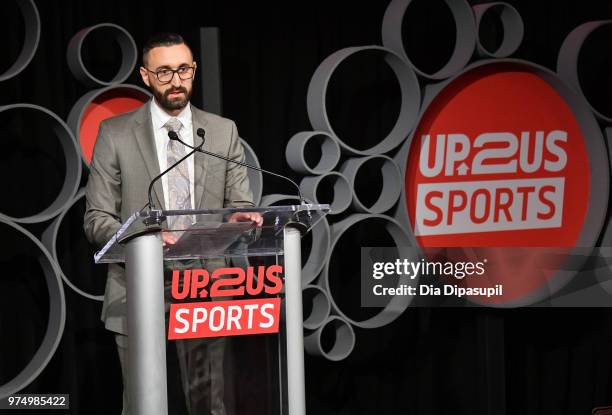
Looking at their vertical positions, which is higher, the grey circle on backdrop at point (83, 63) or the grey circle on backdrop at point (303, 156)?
the grey circle on backdrop at point (83, 63)

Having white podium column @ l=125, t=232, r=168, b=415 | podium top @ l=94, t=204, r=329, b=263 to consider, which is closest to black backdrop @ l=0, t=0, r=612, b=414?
podium top @ l=94, t=204, r=329, b=263

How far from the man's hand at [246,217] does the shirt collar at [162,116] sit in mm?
712

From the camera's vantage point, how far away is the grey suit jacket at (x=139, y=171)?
9.44 ft

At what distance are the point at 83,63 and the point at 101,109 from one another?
0.23 m

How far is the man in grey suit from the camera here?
9.37 feet

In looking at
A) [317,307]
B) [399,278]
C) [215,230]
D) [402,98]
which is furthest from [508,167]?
[215,230]

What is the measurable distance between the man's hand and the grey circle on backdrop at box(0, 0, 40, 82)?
1.73 meters

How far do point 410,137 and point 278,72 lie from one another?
69 centimetres

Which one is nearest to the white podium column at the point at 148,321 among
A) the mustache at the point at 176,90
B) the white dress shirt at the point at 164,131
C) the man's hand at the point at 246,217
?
the man's hand at the point at 246,217

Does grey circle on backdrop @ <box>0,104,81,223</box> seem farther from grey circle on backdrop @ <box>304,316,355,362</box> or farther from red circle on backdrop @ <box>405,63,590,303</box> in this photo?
red circle on backdrop @ <box>405,63,590,303</box>

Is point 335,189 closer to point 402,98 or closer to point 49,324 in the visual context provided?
point 402,98

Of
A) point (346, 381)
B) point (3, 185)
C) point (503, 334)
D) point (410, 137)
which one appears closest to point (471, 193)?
point (410, 137)

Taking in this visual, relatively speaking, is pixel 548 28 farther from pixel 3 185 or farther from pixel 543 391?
pixel 3 185

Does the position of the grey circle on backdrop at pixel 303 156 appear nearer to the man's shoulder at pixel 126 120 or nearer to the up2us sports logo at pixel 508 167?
the up2us sports logo at pixel 508 167
